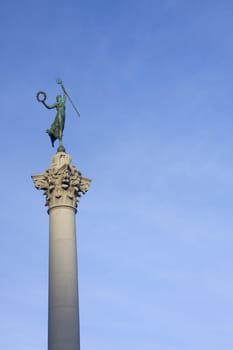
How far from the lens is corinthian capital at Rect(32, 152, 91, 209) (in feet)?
129

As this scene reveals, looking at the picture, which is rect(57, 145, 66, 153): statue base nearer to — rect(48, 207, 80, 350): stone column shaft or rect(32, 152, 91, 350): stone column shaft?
rect(32, 152, 91, 350): stone column shaft

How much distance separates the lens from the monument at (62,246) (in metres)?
35.5

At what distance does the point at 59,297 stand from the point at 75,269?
7.27 feet

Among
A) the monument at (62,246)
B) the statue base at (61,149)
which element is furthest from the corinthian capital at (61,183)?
the statue base at (61,149)

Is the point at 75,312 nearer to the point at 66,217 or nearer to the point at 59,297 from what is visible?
the point at 59,297

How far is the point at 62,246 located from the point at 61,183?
4.38 metres

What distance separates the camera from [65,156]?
4150 cm

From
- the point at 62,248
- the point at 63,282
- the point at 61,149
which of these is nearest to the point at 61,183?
the point at 61,149

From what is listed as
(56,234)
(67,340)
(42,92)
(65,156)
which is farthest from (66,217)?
(42,92)

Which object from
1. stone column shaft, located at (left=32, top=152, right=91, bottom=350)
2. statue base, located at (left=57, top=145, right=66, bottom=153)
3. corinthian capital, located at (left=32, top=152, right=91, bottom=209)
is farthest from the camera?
statue base, located at (left=57, top=145, right=66, bottom=153)

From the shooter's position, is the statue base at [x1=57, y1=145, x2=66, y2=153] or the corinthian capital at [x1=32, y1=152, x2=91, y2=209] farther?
the statue base at [x1=57, y1=145, x2=66, y2=153]

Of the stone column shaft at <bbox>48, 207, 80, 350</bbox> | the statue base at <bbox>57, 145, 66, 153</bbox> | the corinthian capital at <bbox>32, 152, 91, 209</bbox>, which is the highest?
the statue base at <bbox>57, 145, 66, 153</bbox>

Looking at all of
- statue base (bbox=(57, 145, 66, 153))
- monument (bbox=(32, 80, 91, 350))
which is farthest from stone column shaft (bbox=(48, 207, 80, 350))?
statue base (bbox=(57, 145, 66, 153))

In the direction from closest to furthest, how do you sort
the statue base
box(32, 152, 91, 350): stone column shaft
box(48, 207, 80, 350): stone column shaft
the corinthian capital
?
box(48, 207, 80, 350): stone column shaft < box(32, 152, 91, 350): stone column shaft < the corinthian capital < the statue base
